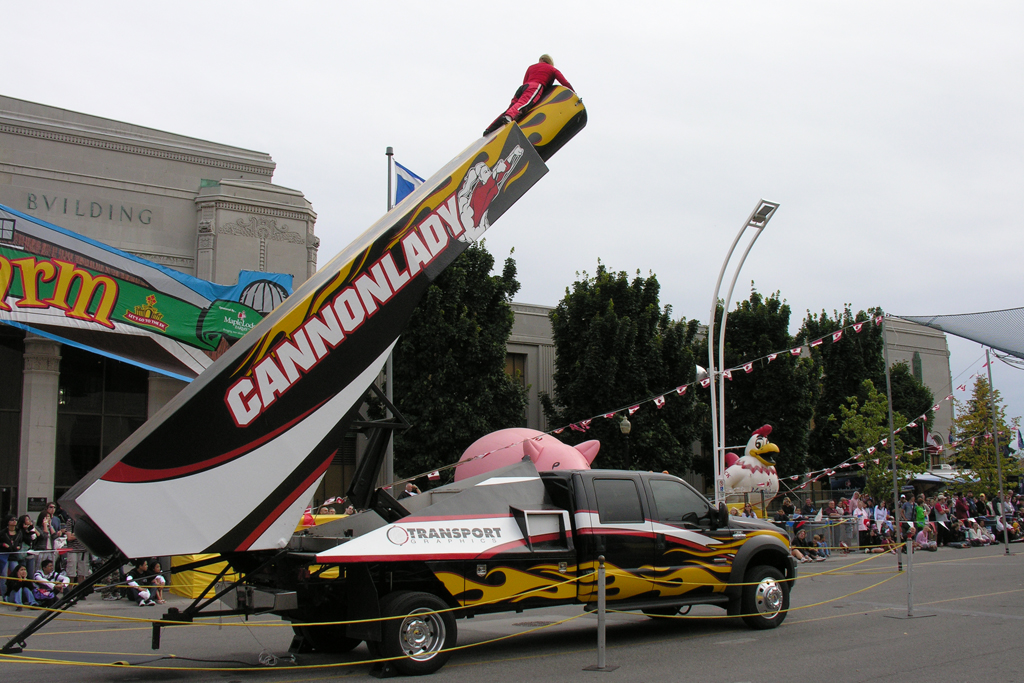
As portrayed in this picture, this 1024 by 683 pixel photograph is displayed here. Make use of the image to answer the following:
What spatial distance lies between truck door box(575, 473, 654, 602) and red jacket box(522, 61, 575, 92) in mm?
4692

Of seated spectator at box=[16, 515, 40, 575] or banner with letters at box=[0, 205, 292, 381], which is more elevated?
banner with letters at box=[0, 205, 292, 381]

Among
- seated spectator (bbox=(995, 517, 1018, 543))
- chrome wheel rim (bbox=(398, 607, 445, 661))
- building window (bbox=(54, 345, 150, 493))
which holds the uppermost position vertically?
building window (bbox=(54, 345, 150, 493))

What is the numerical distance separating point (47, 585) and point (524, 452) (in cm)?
863

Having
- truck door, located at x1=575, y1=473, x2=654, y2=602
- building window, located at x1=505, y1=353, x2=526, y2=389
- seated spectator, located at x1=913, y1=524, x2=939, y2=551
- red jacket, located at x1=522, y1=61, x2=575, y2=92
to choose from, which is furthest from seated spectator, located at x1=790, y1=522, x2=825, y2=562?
building window, located at x1=505, y1=353, x2=526, y2=389

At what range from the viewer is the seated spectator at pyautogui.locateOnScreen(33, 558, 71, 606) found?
1392cm

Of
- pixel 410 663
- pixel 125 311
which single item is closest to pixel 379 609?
pixel 410 663

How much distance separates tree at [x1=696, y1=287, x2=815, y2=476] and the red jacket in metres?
22.5

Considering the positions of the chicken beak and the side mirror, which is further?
the chicken beak

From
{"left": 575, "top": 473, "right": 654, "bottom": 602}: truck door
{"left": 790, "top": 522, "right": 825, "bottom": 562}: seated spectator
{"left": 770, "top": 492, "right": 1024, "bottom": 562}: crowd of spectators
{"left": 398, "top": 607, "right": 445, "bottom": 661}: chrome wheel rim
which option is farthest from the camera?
{"left": 770, "top": 492, "right": 1024, "bottom": 562}: crowd of spectators

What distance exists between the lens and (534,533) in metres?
8.72

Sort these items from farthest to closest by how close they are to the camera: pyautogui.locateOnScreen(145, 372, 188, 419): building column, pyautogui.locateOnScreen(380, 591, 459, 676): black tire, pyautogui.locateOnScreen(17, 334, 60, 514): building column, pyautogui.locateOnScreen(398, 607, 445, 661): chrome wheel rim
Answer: pyautogui.locateOnScreen(145, 372, 188, 419): building column, pyautogui.locateOnScreen(17, 334, 60, 514): building column, pyautogui.locateOnScreen(398, 607, 445, 661): chrome wheel rim, pyautogui.locateOnScreen(380, 591, 459, 676): black tire

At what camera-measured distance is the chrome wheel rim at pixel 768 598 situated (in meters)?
10.1

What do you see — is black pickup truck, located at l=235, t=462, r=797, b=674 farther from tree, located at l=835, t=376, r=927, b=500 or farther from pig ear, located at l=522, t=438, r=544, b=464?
tree, located at l=835, t=376, r=927, b=500

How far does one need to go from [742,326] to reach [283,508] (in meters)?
28.7
